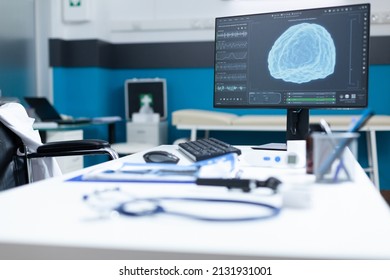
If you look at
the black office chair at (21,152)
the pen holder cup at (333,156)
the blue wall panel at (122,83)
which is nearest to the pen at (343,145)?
the pen holder cup at (333,156)

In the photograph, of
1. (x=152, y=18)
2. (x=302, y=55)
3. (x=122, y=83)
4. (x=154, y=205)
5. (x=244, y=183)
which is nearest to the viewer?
(x=154, y=205)

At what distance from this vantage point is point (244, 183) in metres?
0.79

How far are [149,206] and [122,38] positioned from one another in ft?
12.6

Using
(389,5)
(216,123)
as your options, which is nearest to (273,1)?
(389,5)

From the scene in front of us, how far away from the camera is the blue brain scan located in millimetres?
1383

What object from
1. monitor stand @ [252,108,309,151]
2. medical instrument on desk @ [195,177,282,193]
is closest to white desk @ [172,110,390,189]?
monitor stand @ [252,108,309,151]

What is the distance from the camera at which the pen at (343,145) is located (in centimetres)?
82

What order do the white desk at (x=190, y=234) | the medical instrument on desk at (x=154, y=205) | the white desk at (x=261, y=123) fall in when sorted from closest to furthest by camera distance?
the white desk at (x=190, y=234) → the medical instrument on desk at (x=154, y=205) → the white desk at (x=261, y=123)

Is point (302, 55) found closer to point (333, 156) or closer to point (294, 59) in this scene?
point (294, 59)

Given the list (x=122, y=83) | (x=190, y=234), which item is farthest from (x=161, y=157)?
(x=122, y=83)

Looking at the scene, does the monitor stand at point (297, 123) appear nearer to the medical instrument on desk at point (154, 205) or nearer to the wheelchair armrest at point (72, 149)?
the wheelchair armrest at point (72, 149)

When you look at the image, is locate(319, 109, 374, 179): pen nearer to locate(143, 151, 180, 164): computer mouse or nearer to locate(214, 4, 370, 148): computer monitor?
locate(143, 151, 180, 164): computer mouse

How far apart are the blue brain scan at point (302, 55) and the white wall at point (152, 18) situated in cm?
267

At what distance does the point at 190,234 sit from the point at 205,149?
719mm
